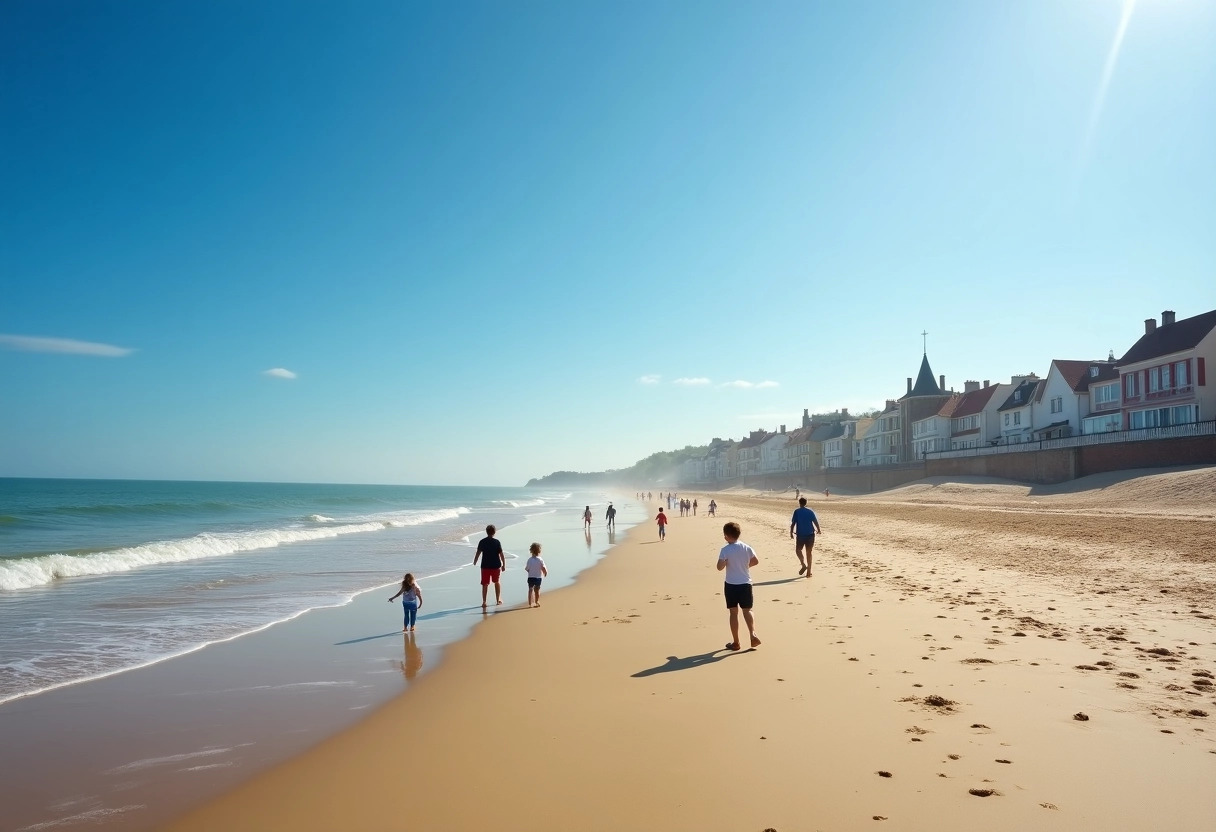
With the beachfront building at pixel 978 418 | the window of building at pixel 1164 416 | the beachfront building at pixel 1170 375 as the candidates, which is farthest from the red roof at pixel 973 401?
the window of building at pixel 1164 416

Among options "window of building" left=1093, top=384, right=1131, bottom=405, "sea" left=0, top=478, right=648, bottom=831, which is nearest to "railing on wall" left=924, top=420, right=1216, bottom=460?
"window of building" left=1093, top=384, right=1131, bottom=405

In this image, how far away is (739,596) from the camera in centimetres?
874

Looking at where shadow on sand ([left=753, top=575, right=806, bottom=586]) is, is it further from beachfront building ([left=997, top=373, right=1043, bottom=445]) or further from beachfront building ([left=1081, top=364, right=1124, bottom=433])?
beachfront building ([left=997, top=373, right=1043, bottom=445])

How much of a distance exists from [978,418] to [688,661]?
59.1m

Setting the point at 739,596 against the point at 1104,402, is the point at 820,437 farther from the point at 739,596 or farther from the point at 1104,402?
the point at 739,596

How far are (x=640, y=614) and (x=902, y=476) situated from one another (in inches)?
1995

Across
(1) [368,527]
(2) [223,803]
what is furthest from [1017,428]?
(2) [223,803]

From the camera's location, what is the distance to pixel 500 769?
5273mm

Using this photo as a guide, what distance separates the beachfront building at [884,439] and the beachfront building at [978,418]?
995 centimetres

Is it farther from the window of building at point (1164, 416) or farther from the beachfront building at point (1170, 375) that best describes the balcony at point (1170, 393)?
the window of building at point (1164, 416)

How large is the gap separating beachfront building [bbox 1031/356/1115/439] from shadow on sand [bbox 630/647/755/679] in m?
47.2

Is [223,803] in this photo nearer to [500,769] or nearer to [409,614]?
[500,769]

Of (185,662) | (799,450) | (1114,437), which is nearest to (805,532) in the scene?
(185,662)

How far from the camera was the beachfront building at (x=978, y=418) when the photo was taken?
189 feet
